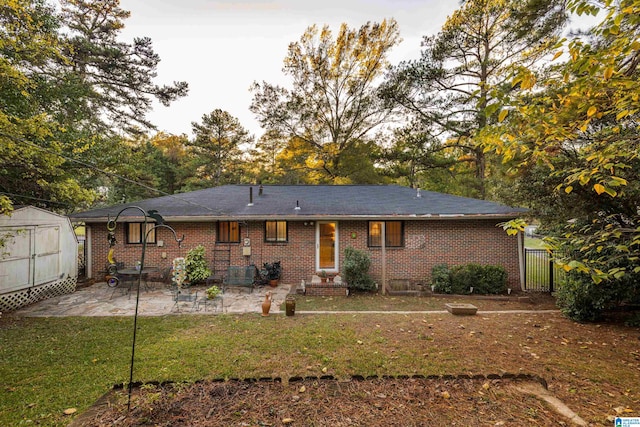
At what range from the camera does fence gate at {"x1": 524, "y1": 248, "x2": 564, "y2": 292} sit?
9.11 m

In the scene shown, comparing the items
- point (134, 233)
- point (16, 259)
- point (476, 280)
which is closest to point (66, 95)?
point (134, 233)

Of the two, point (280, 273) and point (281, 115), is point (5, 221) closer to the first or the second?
point (280, 273)

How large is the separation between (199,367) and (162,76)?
15.8 metres

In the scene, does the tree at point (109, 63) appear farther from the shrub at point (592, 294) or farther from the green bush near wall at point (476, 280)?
the shrub at point (592, 294)

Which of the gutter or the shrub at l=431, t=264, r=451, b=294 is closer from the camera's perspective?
the shrub at l=431, t=264, r=451, b=294

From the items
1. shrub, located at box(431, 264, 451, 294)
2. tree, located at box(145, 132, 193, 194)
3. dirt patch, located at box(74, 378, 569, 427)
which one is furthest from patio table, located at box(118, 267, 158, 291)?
tree, located at box(145, 132, 193, 194)

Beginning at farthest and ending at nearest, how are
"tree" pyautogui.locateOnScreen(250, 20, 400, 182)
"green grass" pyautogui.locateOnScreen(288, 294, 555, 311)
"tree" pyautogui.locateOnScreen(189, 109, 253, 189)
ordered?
"tree" pyautogui.locateOnScreen(189, 109, 253, 189)
"tree" pyautogui.locateOnScreen(250, 20, 400, 182)
"green grass" pyautogui.locateOnScreen(288, 294, 555, 311)

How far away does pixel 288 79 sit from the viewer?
2131 cm

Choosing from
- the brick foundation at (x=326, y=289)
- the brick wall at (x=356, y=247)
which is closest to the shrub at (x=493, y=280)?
the brick wall at (x=356, y=247)

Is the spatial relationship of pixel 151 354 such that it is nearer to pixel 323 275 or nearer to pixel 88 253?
pixel 323 275

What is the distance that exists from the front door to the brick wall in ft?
0.63

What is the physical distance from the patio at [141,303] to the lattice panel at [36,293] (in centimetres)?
20

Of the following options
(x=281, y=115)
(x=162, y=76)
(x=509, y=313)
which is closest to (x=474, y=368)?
(x=509, y=313)

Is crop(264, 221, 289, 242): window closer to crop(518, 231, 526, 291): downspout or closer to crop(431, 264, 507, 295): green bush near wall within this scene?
crop(431, 264, 507, 295): green bush near wall
